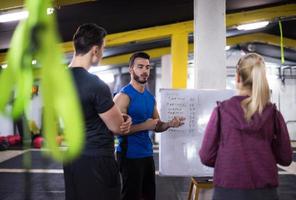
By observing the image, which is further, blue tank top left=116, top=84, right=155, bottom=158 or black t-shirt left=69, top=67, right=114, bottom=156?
blue tank top left=116, top=84, right=155, bottom=158

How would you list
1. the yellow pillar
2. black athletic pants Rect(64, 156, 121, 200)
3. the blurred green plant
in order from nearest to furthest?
the blurred green plant
black athletic pants Rect(64, 156, 121, 200)
the yellow pillar

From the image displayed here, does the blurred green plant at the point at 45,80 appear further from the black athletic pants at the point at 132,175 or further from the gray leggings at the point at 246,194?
the black athletic pants at the point at 132,175

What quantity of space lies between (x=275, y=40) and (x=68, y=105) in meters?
9.71

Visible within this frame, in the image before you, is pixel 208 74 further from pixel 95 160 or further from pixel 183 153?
pixel 95 160

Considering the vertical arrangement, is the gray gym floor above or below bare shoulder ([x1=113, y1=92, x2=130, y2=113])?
below

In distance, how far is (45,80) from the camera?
0.24m

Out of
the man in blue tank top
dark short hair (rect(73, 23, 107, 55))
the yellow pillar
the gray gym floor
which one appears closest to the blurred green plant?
dark short hair (rect(73, 23, 107, 55))

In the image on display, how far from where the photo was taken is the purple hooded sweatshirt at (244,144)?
5.32 ft

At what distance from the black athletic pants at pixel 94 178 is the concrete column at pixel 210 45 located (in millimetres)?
2280

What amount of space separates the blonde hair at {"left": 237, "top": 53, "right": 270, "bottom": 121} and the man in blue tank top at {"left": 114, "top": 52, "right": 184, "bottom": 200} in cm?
95

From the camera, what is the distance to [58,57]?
24 cm

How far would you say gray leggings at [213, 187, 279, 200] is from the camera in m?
1.65

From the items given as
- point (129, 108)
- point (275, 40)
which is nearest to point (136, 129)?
point (129, 108)

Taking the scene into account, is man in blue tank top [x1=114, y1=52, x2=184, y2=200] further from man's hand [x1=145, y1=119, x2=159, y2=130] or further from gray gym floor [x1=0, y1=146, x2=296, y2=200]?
gray gym floor [x1=0, y1=146, x2=296, y2=200]
